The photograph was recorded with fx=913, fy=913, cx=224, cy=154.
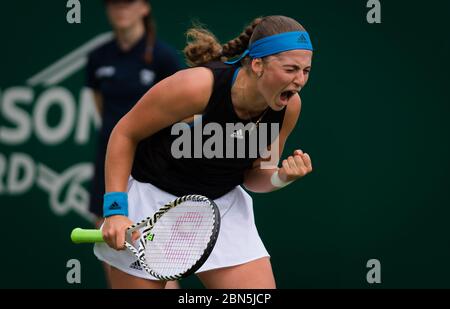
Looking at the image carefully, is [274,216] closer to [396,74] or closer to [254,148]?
[396,74]

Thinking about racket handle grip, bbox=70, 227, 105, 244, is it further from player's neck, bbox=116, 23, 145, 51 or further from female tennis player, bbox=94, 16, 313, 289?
player's neck, bbox=116, 23, 145, 51

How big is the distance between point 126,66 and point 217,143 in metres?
1.51

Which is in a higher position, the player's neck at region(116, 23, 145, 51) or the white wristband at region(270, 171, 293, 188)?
the player's neck at region(116, 23, 145, 51)

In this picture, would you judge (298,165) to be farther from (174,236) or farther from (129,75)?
(129,75)

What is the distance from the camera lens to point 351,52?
→ 525 cm

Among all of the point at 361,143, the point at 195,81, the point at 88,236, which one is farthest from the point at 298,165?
the point at 361,143

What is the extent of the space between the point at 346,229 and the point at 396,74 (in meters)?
0.94

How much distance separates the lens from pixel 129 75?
4.86 metres

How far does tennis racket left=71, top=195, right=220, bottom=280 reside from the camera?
10.5ft

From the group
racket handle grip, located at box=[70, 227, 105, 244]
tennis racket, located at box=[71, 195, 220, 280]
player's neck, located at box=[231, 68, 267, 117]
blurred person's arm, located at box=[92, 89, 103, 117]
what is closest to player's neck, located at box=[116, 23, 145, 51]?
blurred person's arm, located at box=[92, 89, 103, 117]

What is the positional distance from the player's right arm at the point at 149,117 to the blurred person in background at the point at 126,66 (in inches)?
53.5

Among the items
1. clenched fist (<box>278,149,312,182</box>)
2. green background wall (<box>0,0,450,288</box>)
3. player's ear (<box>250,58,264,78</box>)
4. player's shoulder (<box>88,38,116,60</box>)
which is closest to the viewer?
clenched fist (<box>278,149,312,182</box>)

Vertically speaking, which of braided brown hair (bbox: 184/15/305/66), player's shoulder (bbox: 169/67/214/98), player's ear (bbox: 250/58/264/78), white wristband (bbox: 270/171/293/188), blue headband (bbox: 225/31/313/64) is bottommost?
white wristband (bbox: 270/171/293/188)

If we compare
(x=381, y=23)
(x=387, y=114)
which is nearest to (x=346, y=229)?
(x=387, y=114)
